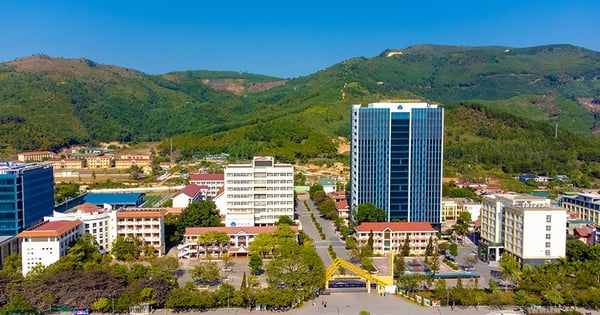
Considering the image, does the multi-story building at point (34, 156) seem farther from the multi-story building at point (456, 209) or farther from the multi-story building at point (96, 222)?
the multi-story building at point (456, 209)

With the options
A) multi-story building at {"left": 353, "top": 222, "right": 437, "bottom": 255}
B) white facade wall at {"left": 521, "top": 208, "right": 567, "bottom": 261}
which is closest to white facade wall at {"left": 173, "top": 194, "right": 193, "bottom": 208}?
multi-story building at {"left": 353, "top": 222, "right": 437, "bottom": 255}

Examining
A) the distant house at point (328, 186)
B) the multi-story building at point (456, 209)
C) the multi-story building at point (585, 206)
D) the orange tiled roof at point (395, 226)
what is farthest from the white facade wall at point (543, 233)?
the distant house at point (328, 186)

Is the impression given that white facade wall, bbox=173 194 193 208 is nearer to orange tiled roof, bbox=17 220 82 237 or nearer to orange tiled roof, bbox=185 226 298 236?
orange tiled roof, bbox=185 226 298 236

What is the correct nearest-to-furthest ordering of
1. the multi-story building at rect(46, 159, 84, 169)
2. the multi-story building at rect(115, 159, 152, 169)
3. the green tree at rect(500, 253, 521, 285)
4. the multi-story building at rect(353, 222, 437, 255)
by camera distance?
the green tree at rect(500, 253, 521, 285) → the multi-story building at rect(353, 222, 437, 255) → the multi-story building at rect(46, 159, 84, 169) → the multi-story building at rect(115, 159, 152, 169)

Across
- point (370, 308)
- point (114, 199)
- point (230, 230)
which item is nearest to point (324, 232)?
point (230, 230)

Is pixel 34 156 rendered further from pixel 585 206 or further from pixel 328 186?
pixel 585 206

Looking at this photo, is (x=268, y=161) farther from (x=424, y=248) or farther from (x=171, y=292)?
(x=171, y=292)
